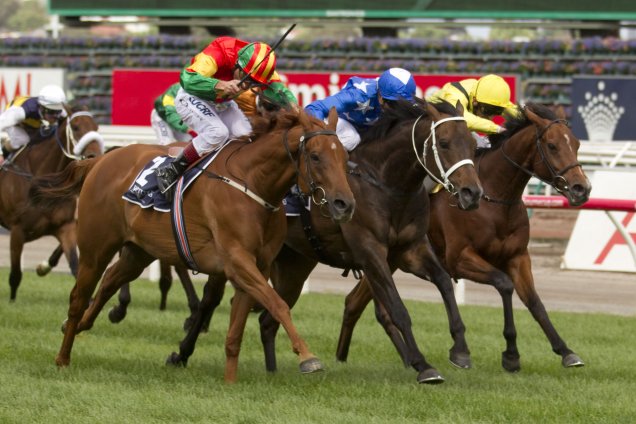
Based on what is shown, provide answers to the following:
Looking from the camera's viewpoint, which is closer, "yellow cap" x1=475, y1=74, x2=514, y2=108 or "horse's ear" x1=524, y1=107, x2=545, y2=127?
"horse's ear" x1=524, y1=107, x2=545, y2=127

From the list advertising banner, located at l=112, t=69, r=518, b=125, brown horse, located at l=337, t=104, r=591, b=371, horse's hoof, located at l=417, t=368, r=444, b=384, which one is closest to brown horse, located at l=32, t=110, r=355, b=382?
horse's hoof, located at l=417, t=368, r=444, b=384

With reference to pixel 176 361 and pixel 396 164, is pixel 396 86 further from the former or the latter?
pixel 176 361

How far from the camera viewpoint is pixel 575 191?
7.37 m

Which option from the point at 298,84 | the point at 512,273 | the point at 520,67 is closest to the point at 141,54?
the point at 298,84

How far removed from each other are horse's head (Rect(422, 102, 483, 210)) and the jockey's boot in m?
1.24

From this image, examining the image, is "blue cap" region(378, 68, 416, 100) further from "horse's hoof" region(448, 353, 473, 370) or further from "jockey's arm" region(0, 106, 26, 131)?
"jockey's arm" region(0, 106, 26, 131)

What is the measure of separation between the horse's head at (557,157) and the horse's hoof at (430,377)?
153 centimetres

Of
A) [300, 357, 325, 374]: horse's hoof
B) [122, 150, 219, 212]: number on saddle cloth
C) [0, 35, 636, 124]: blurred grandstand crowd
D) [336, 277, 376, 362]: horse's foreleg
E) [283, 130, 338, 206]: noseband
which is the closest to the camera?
[300, 357, 325, 374]: horse's hoof

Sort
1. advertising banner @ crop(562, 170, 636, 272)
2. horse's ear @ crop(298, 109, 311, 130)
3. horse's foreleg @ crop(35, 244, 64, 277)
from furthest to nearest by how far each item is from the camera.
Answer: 1. advertising banner @ crop(562, 170, 636, 272)
2. horse's foreleg @ crop(35, 244, 64, 277)
3. horse's ear @ crop(298, 109, 311, 130)

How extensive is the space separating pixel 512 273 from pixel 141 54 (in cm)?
1268

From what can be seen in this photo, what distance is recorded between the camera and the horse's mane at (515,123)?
7.68 metres

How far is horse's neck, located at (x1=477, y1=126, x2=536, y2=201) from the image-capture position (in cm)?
768

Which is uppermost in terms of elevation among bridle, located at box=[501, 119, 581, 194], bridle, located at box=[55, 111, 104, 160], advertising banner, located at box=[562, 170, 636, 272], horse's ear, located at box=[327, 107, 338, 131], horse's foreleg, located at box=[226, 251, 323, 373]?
horse's ear, located at box=[327, 107, 338, 131]

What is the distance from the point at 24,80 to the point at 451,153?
13707mm
